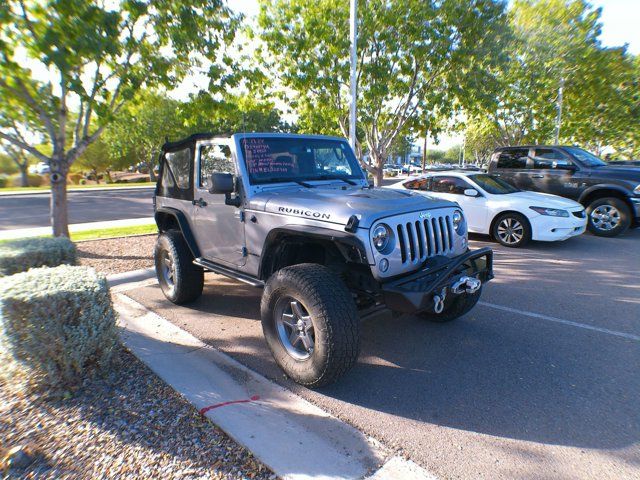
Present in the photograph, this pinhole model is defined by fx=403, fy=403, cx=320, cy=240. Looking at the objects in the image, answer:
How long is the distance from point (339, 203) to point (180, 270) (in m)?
2.31

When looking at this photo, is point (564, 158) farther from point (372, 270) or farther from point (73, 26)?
point (73, 26)

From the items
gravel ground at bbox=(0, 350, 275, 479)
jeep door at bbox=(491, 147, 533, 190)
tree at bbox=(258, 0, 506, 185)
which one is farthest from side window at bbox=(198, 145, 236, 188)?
jeep door at bbox=(491, 147, 533, 190)

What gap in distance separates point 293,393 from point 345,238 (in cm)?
122

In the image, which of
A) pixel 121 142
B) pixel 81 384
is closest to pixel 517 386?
pixel 81 384

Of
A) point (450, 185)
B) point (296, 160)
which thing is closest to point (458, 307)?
point (296, 160)

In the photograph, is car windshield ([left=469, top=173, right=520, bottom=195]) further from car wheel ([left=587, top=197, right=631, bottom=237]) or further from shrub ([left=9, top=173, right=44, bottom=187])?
shrub ([left=9, top=173, right=44, bottom=187])

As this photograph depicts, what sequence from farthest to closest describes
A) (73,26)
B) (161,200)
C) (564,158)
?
(564,158) < (161,200) < (73,26)

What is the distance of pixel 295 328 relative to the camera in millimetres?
3197

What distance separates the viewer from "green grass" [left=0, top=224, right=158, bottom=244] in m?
8.89

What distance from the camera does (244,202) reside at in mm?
→ 3752

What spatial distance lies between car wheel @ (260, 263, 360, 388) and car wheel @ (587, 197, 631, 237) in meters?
8.62

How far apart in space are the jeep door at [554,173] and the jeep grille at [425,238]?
7622 mm

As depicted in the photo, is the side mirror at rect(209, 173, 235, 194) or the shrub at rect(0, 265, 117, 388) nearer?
the shrub at rect(0, 265, 117, 388)

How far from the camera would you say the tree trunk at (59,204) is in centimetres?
668
